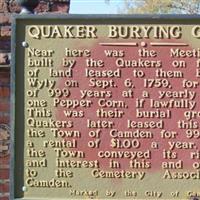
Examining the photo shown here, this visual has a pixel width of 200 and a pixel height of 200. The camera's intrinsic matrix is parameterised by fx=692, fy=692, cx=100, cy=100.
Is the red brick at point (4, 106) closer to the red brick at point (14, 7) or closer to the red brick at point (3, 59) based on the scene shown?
the red brick at point (3, 59)

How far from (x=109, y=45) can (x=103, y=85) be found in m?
0.30

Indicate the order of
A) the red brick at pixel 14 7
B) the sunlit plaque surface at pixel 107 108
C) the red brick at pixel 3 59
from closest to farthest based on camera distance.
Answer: the sunlit plaque surface at pixel 107 108, the red brick at pixel 3 59, the red brick at pixel 14 7

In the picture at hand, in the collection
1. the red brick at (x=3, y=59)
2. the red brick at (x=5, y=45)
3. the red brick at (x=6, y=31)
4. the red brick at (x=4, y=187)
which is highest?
the red brick at (x=6, y=31)

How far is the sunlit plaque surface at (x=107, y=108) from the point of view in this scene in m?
5.09

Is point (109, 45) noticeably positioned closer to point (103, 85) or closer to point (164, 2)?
point (103, 85)

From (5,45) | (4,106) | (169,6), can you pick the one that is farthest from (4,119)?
(169,6)

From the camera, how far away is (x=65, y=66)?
204 inches

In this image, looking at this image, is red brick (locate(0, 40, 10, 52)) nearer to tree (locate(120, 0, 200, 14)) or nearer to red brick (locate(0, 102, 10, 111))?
red brick (locate(0, 102, 10, 111))

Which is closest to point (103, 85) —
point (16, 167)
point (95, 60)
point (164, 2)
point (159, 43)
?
point (95, 60)

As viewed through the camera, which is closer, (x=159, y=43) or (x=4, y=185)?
(x=159, y=43)

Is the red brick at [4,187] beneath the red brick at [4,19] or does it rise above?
beneath

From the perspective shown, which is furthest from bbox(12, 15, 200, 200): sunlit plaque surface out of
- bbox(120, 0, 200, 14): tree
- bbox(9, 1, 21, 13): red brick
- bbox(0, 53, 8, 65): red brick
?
bbox(120, 0, 200, 14): tree

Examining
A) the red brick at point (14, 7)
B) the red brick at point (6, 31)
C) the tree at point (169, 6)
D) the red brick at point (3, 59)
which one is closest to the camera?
the red brick at point (3, 59)

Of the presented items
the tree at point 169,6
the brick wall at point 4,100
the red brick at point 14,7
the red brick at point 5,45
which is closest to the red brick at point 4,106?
the brick wall at point 4,100
